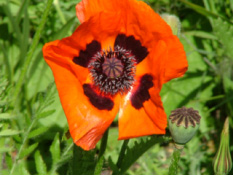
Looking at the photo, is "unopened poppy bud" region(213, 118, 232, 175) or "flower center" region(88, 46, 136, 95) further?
"flower center" region(88, 46, 136, 95)

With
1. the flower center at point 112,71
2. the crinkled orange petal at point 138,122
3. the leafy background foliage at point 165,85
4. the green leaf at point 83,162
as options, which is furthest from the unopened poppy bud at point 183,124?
the leafy background foliage at point 165,85

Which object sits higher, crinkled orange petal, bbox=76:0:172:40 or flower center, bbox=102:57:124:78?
crinkled orange petal, bbox=76:0:172:40

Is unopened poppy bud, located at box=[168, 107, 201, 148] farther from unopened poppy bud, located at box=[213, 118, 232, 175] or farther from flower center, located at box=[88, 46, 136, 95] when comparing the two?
flower center, located at box=[88, 46, 136, 95]

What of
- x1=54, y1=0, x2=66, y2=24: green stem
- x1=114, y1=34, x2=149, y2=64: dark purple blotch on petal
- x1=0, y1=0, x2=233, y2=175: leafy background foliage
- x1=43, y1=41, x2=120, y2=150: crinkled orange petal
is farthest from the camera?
x1=54, y1=0, x2=66, y2=24: green stem

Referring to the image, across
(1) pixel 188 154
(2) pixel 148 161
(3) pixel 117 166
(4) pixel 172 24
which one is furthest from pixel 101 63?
(1) pixel 188 154

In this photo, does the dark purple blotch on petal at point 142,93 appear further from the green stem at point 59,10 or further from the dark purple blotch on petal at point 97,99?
the green stem at point 59,10

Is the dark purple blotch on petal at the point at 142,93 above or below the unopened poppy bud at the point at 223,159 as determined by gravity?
above

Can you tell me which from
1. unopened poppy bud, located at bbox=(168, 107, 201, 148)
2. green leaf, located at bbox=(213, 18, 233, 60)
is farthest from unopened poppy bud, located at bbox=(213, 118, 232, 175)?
green leaf, located at bbox=(213, 18, 233, 60)
